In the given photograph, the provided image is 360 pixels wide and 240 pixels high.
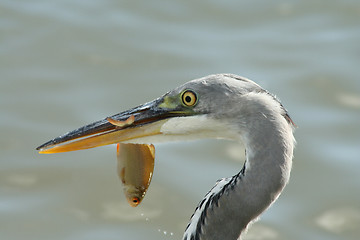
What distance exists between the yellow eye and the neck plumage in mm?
318

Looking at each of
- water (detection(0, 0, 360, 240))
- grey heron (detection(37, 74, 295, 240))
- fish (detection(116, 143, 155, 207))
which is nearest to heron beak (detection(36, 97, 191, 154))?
grey heron (detection(37, 74, 295, 240))

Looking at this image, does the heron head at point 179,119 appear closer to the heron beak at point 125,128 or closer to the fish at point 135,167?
the heron beak at point 125,128

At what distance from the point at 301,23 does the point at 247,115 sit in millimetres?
4425

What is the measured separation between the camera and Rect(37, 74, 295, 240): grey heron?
148 inches

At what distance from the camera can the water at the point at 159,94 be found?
18.7 feet

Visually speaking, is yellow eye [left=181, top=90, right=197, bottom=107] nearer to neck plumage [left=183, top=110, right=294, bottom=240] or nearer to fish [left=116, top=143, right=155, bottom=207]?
neck plumage [left=183, top=110, right=294, bottom=240]

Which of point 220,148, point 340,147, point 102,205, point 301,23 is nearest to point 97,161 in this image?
point 102,205

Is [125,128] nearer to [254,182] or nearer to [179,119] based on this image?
[179,119]

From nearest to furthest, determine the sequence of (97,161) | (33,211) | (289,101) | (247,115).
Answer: (247,115)
(33,211)
(97,161)
(289,101)

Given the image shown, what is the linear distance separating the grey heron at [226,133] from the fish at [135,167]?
0.27 metres

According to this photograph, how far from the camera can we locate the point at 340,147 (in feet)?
20.8

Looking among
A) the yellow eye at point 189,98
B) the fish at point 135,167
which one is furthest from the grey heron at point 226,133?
the fish at point 135,167

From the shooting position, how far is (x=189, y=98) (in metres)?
4.00

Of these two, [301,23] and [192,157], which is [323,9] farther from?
[192,157]
